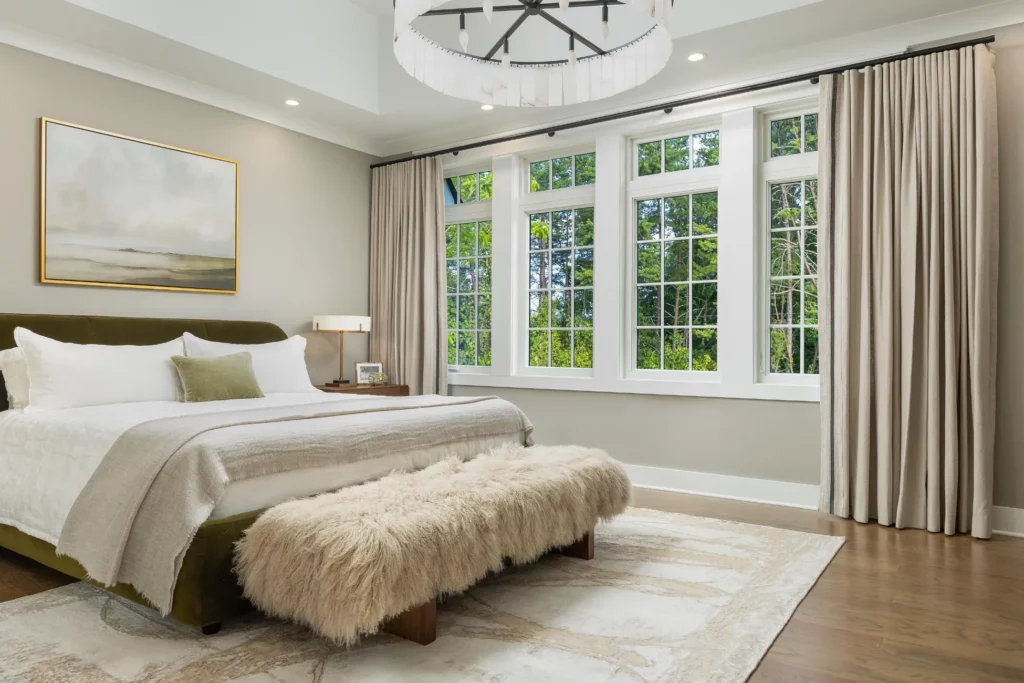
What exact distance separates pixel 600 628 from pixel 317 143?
427 centimetres

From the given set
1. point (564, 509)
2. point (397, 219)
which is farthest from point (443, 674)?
point (397, 219)

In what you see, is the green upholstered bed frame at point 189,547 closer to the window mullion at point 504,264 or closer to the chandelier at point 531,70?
the chandelier at point 531,70

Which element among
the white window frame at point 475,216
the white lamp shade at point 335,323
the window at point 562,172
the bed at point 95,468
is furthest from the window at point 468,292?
the bed at point 95,468

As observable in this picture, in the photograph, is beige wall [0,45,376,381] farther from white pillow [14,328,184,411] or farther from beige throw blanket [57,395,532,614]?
beige throw blanket [57,395,532,614]

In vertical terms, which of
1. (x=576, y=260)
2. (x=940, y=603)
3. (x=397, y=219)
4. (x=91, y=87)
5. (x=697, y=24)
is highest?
(x=697, y=24)

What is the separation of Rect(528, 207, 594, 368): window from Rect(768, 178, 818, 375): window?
1.24 meters

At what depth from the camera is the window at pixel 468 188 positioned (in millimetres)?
5496

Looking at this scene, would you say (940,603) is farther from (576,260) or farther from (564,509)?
(576,260)

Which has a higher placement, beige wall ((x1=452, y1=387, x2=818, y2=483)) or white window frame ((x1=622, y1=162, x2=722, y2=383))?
white window frame ((x1=622, y1=162, x2=722, y2=383))

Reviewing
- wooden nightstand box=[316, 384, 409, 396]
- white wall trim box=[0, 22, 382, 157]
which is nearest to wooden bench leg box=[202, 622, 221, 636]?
wooden nightstand box=[316, 384, 409, 396]

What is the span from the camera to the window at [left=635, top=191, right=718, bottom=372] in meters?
4.41

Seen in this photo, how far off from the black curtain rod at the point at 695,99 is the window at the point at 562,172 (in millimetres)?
257

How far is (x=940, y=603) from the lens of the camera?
2.49m

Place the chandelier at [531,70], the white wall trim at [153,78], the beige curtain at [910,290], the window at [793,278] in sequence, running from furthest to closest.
Result: the window at [793,278] < the white wall trim at [153,78] < the beige curtain at [910,290] < the chandelier at [531,70]
